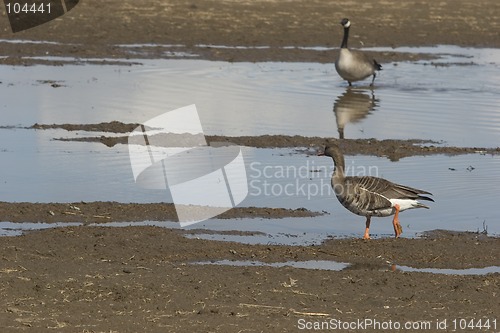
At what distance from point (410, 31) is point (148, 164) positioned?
20406 mm

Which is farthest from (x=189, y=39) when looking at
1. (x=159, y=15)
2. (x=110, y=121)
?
(x=110, y=121)

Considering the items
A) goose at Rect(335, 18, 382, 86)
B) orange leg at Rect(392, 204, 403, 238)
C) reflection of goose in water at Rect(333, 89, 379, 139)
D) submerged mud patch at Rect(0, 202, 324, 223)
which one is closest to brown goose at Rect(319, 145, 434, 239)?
orange leg at Rect(392, 204, 403, 238)

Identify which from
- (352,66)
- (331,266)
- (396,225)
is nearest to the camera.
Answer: (331,266)

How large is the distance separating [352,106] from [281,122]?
10.2ft

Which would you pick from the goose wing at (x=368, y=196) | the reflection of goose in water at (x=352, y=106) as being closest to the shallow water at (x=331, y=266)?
the goose wing at (x=368, y=196)

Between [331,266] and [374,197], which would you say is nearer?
[331,266]

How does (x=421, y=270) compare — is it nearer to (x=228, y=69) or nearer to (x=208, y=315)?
(x=208, y=315)

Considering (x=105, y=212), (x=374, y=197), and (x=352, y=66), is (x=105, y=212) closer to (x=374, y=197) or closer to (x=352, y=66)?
(x=374, y=197)

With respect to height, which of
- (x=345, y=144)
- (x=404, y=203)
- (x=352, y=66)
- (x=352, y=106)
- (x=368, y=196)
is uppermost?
(x=368, y=196)

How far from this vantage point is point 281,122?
1909cm

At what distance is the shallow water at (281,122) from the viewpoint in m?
13.1

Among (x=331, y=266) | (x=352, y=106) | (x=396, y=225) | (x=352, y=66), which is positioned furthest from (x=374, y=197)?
(x=352, y=66)

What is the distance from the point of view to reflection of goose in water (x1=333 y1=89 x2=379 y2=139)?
19.9m

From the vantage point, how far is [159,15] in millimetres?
33375
